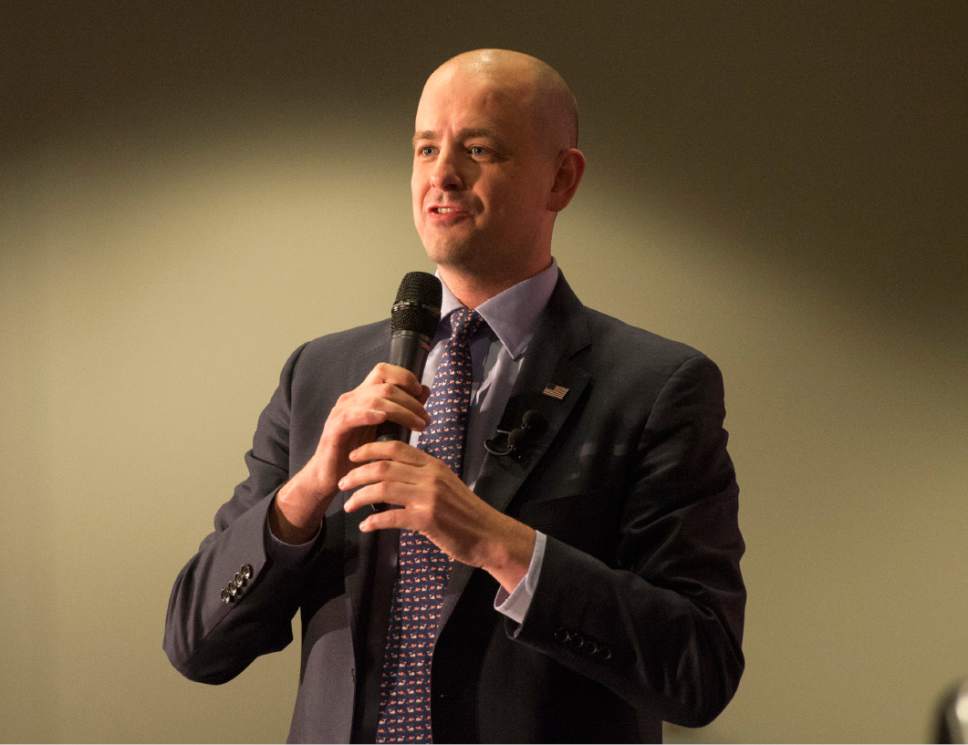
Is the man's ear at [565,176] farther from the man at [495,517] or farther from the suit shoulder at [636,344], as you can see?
the suit shoulder at [636,344]

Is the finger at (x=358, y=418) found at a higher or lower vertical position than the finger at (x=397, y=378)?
lower

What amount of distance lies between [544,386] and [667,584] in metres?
0.30

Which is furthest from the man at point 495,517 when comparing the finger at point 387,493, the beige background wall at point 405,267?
the beige background wall at point 405,267

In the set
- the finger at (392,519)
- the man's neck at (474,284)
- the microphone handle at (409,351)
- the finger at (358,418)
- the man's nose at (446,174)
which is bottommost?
the finger at (392,519)

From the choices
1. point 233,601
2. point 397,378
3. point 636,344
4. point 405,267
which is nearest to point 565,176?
point 636,344

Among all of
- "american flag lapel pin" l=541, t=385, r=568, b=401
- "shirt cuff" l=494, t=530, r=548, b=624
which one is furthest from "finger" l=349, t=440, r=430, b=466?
"american flag lapel pin" l=541, t=385, r=568, b=401

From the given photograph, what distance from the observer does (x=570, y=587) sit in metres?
1.35

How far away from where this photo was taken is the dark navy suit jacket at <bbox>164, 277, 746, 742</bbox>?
137 cm

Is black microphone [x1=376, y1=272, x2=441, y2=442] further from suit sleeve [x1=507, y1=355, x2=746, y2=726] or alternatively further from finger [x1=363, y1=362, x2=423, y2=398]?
suit sleeve [x1=507, y1=355, x2=746, y2=726]

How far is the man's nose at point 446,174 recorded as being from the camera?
1531 millimetres

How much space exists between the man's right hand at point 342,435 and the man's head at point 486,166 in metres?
0.30

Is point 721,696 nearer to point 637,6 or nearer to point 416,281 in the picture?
point 416,281

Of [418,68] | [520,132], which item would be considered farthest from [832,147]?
[520,132]

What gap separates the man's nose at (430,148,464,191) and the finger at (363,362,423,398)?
0.33 m
